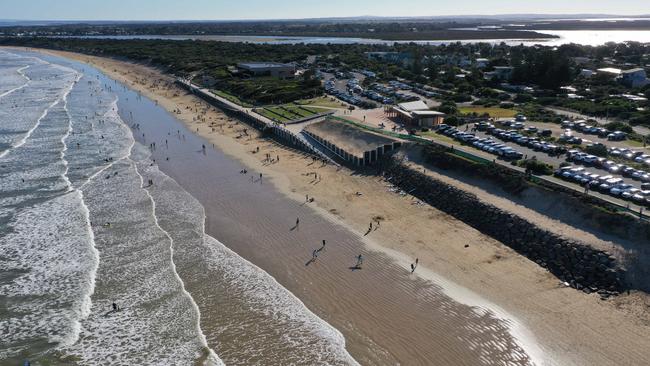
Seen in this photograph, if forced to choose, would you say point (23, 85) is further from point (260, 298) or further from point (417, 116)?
point (260, 298)

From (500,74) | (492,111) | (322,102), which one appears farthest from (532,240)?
(500,74)

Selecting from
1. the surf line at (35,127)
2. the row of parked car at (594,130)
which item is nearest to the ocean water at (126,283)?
the surf line at (35,127)

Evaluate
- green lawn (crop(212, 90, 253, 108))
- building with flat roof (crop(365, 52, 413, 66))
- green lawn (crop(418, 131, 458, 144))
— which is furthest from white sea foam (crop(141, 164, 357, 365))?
building with flat roof (crop(365, 52, 413, 66))

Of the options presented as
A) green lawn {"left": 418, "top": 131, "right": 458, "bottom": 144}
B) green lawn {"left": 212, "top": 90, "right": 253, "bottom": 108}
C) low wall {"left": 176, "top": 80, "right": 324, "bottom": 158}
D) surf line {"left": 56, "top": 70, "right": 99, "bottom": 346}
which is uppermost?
green lawn {"left": 418, "top": 131, "right": 458, "bottom": 144}

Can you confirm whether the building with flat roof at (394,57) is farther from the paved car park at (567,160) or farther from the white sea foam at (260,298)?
the white sea foam at (260,298)

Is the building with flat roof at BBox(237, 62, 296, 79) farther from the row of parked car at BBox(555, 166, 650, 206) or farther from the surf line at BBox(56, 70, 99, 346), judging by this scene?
the row of parked car at BBox(555, 166, 650, 206)

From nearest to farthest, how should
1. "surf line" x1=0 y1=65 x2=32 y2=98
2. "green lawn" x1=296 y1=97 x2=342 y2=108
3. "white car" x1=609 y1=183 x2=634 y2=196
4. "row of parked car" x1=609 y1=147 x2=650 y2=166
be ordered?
"white car" x1=609 y1=183 x2=634 y2=196
"row of parked car" x1=609 y1=147 x2=650 y2=166
"green lawn" x1=296 y1=97 x2=342 y2=108
"surf line" x1=0 y1=65 x2=32 y2=98
